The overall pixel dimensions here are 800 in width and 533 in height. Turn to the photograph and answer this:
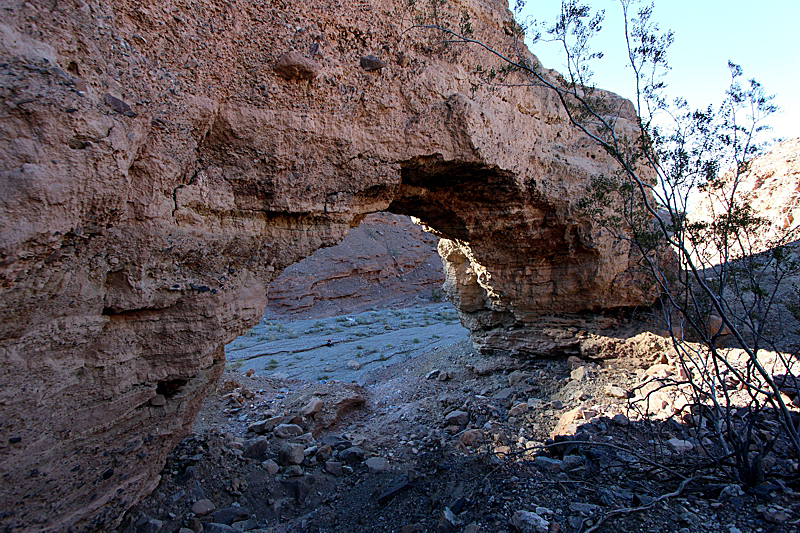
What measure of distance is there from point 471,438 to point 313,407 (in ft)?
7.57

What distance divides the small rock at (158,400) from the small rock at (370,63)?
3.66m

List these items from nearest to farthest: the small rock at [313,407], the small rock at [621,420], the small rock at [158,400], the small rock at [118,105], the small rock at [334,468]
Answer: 1. the small rock at [118,105]
2. the small rock at [158,400]
3. the small rock at [334,468]
4. the small rock at [621,420]
5. the small rock at [313,407]

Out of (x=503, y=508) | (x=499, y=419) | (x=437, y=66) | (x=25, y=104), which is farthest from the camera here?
(x=499, y=419)

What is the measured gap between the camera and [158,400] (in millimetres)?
3777

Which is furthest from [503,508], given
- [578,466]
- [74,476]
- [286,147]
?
[286,147]

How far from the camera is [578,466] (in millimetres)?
4414

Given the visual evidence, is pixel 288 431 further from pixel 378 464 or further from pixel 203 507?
pixel 203 507

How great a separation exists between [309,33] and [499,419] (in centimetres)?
530

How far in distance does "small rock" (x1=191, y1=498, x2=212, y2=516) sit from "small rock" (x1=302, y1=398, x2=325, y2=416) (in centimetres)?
189

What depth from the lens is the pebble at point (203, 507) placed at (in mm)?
4055

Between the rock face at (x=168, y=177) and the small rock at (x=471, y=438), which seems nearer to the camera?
the rock face at (x=168, y=177)

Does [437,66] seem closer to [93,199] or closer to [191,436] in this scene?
[93,199]

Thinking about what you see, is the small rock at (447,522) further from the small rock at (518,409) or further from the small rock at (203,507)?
the small rock at (518,409)

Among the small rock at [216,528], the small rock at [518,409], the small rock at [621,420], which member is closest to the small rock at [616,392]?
the small rock at [621,420]
